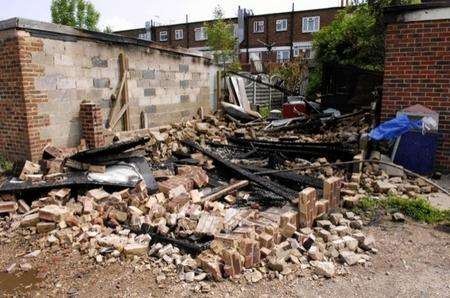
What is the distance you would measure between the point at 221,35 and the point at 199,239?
87.2ft

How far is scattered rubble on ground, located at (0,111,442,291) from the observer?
390 cm

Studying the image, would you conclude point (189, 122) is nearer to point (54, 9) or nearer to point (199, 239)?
point (199, 239)

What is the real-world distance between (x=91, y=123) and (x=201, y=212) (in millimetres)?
3930

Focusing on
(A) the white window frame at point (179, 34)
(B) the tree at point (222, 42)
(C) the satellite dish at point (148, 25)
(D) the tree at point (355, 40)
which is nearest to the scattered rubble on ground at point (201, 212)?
(D) the tree at point (355, 40)

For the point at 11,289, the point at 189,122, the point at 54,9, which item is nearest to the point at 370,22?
the point at 189,122

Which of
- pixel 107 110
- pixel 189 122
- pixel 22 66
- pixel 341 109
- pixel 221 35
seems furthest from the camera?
pixel 221 35

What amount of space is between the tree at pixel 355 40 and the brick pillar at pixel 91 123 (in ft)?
30.3

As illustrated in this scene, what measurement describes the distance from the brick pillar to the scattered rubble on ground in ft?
2.20

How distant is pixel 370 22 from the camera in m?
14.5

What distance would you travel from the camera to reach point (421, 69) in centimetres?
696

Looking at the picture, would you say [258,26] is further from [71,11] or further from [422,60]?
[422,60]

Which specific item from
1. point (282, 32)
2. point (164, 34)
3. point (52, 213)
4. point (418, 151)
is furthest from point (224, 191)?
point (164, 34)

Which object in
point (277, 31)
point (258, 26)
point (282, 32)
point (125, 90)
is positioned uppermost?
point (258, 26)

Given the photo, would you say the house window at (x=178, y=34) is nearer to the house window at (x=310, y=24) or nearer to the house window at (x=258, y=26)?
the house window at (x=258, y=26)
